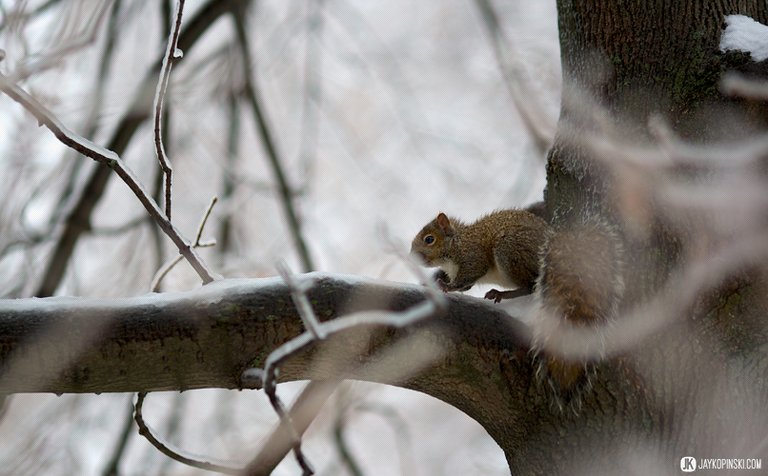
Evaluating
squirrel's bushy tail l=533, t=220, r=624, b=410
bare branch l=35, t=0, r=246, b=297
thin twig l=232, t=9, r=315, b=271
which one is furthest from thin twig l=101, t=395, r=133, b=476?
squirrel's bushy tail l=533, t=220, r=624, b=410

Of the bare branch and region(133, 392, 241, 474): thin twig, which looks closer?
region(133, 392, 241, 474): thin twig

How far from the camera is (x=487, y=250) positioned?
2.50 m

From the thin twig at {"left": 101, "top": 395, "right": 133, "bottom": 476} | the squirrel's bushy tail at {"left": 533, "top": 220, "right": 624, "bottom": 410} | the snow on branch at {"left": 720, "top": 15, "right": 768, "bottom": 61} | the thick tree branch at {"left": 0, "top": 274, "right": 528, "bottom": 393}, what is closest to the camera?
the thick tree branch at {"left": 0, "top": 274, "right": 528, "bottom": 393}

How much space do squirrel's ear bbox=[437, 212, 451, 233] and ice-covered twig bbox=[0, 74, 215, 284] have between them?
1.27 meters

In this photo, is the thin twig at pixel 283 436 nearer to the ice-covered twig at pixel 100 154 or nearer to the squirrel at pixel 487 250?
the ice-covered twig at pixel 100 154

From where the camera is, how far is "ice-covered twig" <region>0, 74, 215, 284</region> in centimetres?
129

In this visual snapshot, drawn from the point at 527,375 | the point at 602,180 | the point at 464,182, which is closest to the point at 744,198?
the point at 602,180

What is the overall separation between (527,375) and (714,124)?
25.9 inches

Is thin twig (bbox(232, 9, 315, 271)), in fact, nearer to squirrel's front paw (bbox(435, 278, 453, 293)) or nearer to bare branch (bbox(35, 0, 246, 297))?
bare branch (bbox(35, 0, 246, 297))

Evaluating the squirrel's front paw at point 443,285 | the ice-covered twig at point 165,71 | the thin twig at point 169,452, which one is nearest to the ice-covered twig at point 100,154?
the ice-covered twig at point 165,71

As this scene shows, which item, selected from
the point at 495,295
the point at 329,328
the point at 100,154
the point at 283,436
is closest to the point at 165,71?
the point at 100,154

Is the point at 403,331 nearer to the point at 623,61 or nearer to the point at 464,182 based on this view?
the point at 623,61

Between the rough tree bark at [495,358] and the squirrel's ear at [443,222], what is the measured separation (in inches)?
46.4

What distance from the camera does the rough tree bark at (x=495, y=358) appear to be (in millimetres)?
1441
